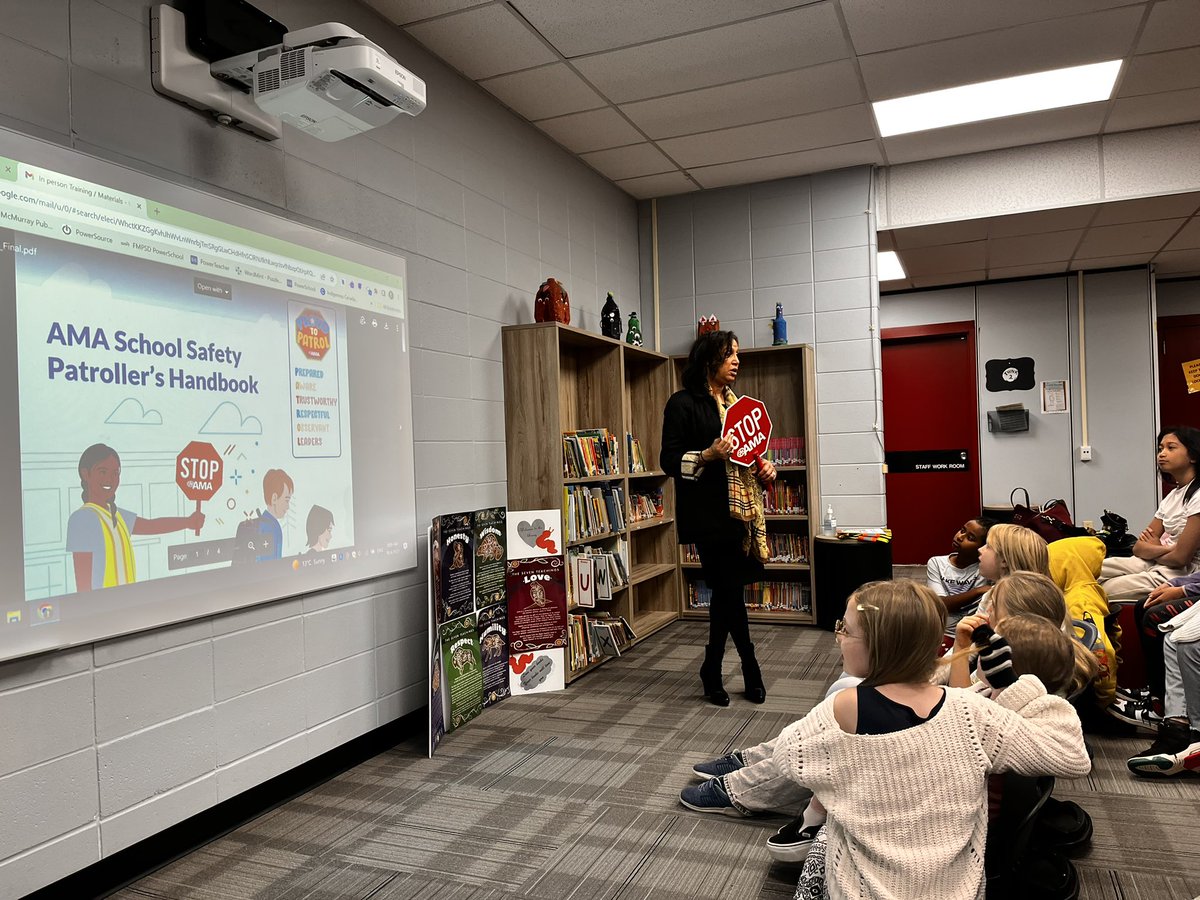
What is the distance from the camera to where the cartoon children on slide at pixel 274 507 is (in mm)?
2857

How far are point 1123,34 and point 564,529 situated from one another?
11.6 ft

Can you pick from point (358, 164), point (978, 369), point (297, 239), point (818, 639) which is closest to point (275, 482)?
point (297, 239)

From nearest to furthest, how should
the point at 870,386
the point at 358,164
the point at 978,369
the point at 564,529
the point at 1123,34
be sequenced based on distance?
the point at 358,164 < the point at 1123,34 < the point at 564,529 < the point at 870,386 < the point at 978,369

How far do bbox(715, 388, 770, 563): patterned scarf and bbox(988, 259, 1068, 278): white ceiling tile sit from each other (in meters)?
4.86

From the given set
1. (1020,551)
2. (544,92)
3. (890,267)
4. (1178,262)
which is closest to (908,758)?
(1020,551)

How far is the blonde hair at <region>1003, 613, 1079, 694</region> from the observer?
2289 mm

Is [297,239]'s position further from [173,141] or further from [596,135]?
[596,135]

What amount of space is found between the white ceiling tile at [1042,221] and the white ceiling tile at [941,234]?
0.09 meters

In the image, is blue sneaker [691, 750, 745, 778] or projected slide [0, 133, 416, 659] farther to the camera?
blue sneaker [691, 750, 745, 778]

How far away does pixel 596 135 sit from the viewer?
5008 millimetres

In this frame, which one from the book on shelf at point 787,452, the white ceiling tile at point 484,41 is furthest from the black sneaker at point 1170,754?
the white ceiling tile at point 484,41

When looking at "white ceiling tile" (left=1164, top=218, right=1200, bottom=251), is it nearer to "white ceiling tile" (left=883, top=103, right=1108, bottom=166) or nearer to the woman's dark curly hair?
"white ceiling tile" (left=883, top=103, right=1108, bottom=166)

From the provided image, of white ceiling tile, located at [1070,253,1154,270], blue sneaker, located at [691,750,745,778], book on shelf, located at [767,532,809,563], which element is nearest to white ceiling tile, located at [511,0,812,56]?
blue sneaker, located at [691,750,745,778]

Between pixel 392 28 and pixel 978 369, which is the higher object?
pixel 392 28
